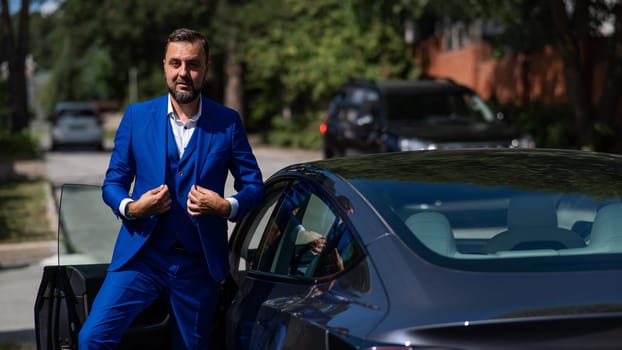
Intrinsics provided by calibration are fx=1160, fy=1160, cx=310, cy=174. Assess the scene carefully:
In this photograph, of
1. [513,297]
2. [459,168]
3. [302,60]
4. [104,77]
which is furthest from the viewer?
[104,77]

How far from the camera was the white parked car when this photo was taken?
37375 millimetres

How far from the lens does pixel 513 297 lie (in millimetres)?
3211

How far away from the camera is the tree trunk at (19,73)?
120ft

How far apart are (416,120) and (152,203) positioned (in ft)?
40.5

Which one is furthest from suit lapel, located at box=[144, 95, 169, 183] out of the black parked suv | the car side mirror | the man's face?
the car side mirror

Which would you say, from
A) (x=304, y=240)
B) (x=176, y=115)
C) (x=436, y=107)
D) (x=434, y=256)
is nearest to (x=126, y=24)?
(x=436, y=107)

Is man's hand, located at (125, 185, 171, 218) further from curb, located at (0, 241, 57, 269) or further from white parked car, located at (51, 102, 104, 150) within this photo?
white parked car, located at (51, 102, 104, 150)

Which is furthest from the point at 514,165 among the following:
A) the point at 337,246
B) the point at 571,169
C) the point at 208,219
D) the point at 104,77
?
the point at 104,77

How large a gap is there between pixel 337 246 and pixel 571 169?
102 centimetres

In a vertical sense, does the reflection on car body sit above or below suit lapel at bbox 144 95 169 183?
below

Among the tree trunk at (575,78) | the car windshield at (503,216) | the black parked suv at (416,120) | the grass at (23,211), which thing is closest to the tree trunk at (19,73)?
the grass at (23,211)

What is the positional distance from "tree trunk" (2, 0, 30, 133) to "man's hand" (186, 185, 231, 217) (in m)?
33.2

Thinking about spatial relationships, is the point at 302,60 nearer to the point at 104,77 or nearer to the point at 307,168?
the point at 307,168

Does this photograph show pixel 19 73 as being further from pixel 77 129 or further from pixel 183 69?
pixel 183 69
